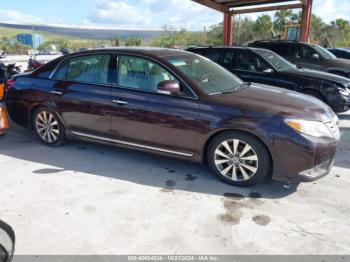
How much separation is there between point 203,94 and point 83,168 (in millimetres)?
1858

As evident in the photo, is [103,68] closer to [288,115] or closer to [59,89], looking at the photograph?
[59,89]

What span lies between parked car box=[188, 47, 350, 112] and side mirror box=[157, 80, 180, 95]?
12.2 ft

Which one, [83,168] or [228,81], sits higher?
[228,81]

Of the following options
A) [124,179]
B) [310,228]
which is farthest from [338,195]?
[124,179]

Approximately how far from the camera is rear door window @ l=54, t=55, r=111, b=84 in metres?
4.55

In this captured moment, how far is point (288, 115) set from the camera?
356 centimetres

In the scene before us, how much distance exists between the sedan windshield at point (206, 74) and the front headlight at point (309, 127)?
977 millimetres

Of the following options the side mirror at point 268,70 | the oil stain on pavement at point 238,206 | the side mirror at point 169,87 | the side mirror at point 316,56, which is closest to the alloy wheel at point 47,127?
the side mirror at point 169,87

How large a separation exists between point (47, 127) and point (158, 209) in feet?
8.66

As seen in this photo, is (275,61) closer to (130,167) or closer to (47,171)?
(130,167)

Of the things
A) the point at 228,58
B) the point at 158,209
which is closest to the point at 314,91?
the point at 228,58

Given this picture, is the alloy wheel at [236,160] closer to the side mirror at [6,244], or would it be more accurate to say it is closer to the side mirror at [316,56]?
the side mirror at [6,244]

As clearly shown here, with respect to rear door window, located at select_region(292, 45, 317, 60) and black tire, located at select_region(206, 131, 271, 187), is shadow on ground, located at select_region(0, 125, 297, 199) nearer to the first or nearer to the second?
black tire, located at select_region(206, 131, 271, 187)

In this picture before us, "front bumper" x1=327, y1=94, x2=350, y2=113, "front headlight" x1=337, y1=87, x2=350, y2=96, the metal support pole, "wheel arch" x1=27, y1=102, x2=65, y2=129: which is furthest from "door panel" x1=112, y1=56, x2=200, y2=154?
the metal support pole
